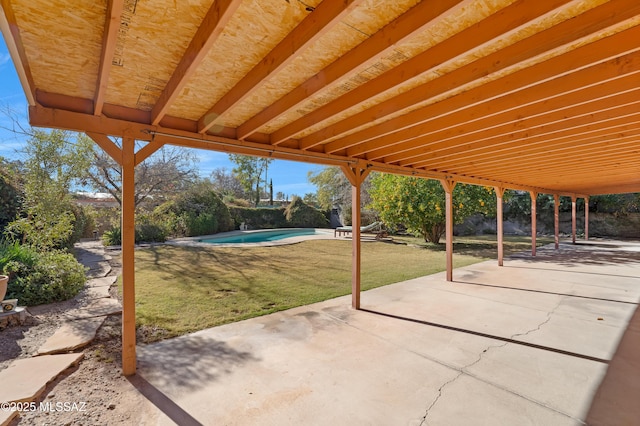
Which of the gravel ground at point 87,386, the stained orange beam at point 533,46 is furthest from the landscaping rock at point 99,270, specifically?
the stained orange beam at point 533,46

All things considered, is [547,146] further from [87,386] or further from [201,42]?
[87,386]

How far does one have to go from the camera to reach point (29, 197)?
18.0 feet

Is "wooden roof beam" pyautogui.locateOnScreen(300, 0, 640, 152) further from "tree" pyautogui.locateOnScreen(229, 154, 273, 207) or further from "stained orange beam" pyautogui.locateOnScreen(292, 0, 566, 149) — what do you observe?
"tree" pyautogui.locateOnScreen(229, 154, 273, 207)

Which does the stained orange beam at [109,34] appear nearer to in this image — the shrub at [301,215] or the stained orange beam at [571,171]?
the stained orange beam at [571,171]

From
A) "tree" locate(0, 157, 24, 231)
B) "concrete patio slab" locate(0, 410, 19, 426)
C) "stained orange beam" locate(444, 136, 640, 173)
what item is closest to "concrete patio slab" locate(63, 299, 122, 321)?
"concrete patio slab" locate(0, 410, 19, 426)

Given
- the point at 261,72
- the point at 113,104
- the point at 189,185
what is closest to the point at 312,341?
the point at 261,72

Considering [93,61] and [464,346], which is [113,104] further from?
[464,346]

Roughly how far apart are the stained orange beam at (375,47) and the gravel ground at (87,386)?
2.61m

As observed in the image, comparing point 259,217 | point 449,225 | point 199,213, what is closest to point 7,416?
point 449,225

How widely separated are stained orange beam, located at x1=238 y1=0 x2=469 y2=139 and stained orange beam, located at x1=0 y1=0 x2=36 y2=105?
1.65 m

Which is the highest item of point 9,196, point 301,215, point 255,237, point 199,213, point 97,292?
point 9,196

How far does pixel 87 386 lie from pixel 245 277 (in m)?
3.95

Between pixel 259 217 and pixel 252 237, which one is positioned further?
pixel 259 217

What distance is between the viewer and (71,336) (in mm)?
3203
